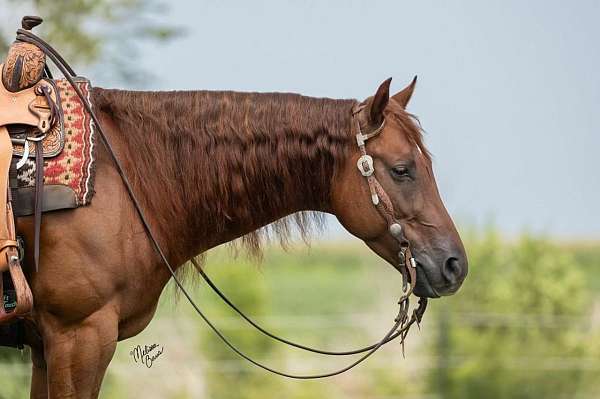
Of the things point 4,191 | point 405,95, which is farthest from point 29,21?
point 405,95

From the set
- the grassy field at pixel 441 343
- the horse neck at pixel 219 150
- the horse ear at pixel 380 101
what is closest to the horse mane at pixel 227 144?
the horse neck at pixel 219 150

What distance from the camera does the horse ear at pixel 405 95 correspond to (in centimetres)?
464

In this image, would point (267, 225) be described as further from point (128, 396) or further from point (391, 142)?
point (128, 396)

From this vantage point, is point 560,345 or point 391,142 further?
point 560,345

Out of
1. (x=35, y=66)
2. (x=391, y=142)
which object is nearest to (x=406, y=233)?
(x=391, y=142)

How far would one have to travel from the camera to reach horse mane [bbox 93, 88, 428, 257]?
439cm

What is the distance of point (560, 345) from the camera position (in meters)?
12.9

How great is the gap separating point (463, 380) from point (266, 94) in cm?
834

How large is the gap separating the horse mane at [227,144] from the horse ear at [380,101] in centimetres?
12

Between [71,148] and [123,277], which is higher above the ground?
[71,148]

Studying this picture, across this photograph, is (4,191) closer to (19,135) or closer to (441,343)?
(19,135)

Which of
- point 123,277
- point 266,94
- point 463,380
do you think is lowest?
point 463,380

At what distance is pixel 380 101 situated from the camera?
14.2 ft

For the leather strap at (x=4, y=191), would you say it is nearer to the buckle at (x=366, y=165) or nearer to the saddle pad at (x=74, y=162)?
the saddle pad at (x=74, y=162)
